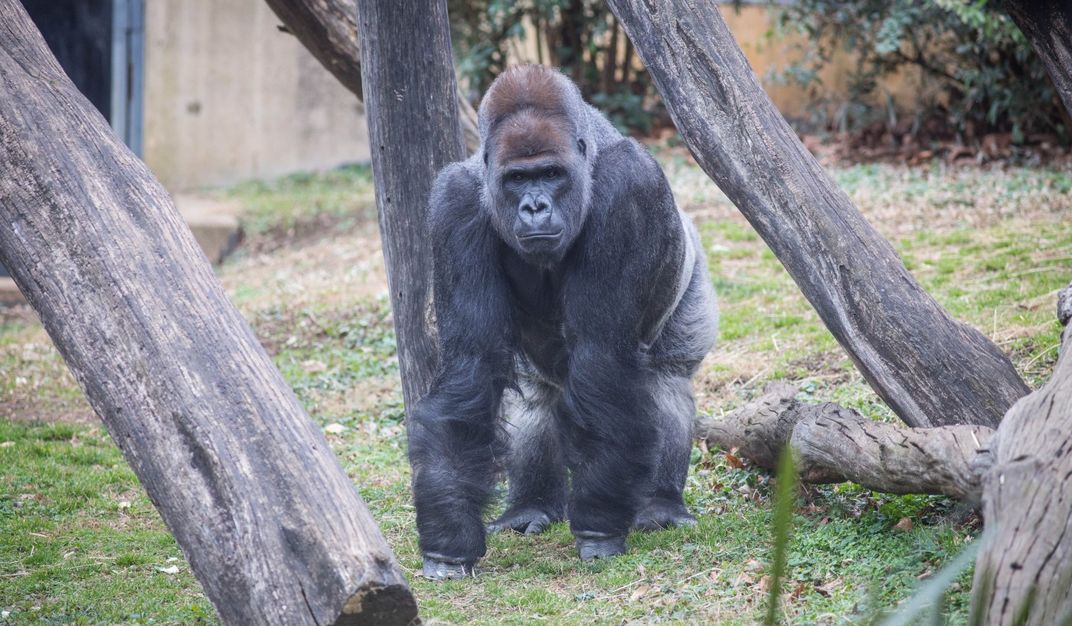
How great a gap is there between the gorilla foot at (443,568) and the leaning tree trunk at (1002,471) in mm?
→ 1099

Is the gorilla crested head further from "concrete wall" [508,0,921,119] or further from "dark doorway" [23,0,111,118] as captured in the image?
"dark doorway" [23,0,111,118]

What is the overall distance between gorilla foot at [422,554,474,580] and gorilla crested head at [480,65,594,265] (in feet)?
3.17

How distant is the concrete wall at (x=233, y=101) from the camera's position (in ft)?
37.3

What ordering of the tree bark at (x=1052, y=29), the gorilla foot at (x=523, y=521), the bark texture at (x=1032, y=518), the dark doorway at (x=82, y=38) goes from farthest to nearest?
the dark doorway at (x=82, y=38) → the gorilla foot at (x=523, y=521) → the tree bark at (x=1052, y=29) → the bark texture at (x=1032, y=518)

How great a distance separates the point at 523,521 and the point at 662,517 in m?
0.51

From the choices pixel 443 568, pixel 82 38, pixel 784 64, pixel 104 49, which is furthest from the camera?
pixel 784 64

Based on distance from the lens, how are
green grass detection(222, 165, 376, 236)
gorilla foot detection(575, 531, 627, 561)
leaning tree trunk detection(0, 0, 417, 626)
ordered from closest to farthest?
leaning tree trunk detection(0, 0, 417, 626)
gorilla foot detection(575, 531, 627, 561)
green grass detection(222, 165, 376, 236)

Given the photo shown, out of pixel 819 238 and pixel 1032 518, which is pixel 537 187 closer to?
pixel 819 238

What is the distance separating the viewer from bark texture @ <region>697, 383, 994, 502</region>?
3037 mm

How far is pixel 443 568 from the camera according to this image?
350 centimetres

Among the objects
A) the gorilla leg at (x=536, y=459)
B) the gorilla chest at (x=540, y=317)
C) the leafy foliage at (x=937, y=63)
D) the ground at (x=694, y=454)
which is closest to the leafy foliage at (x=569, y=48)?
the leafy foliage at (x=937, y=63)

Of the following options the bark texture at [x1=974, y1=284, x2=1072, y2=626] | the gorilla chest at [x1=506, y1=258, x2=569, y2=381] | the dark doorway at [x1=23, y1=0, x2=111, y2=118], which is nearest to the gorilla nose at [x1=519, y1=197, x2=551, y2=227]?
the gorilla chest at [x1=506, y1=258, x2=569, y2=381]

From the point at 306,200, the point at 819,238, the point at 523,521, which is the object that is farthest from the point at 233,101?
the point at 819,238

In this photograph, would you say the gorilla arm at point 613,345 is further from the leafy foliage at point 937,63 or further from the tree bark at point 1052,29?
the leafy foliage at point 937,63
